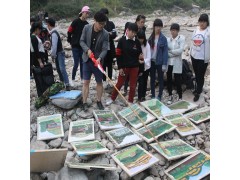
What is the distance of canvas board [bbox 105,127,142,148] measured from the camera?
443cm

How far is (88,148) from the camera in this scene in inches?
161

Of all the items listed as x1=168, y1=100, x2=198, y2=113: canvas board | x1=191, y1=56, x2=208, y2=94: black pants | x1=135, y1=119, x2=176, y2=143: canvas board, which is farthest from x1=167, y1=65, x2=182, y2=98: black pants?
x1=135, y1=119, x2=176, y2=143: canvas board

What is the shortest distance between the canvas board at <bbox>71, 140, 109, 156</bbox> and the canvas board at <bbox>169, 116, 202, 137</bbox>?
1.49 metres

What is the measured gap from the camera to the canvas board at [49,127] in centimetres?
464

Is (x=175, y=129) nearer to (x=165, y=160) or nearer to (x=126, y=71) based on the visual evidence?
(x=165, y=160)

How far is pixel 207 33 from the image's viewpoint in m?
5.21

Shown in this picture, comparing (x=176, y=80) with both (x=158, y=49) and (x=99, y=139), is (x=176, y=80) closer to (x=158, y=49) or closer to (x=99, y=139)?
(x=158, y=49)

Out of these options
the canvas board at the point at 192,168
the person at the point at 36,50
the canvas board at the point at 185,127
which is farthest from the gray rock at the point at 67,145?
the canvas board at the point at 185,127

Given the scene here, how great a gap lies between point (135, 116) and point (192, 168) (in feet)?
5.36

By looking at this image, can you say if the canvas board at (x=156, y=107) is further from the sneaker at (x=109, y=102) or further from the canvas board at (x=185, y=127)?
the sneaker at (x=109, y=102)

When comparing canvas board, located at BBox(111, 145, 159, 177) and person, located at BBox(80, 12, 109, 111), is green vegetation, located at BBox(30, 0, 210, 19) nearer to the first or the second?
person, located at BBox(80, 12, 109, 111)

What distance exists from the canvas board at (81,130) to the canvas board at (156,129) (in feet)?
2.70

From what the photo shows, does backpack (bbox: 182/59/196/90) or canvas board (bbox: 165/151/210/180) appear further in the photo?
backpack (bbox: 182/59/196/90)

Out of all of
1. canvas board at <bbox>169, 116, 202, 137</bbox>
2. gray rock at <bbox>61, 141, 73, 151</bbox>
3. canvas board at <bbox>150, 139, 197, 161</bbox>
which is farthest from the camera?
canvas board at <bbox>169, 116, 202, 137</bbox>
